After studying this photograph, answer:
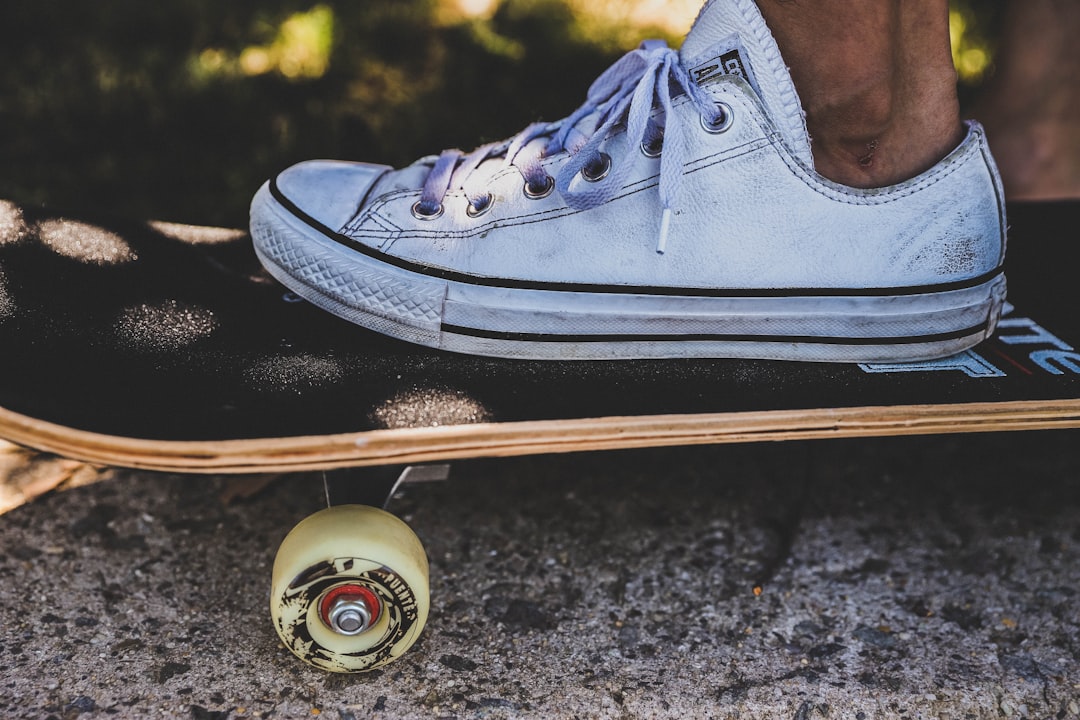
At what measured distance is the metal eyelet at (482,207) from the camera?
53.8 inches

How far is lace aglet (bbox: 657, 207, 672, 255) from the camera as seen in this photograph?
Result: 4.26 feet

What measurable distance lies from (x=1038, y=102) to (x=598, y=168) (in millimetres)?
1911

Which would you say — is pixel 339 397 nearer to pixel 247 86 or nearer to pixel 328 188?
pixel 328 188

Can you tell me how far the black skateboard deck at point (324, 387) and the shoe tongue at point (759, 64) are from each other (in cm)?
35

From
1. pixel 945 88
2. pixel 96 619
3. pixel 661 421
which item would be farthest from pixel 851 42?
pixel 96 619

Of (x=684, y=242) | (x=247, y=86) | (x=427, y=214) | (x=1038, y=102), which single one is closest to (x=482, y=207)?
(x=427, y=214)

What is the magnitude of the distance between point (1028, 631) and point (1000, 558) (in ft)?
0.60

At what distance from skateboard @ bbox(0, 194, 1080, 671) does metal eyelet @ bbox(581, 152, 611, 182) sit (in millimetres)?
275

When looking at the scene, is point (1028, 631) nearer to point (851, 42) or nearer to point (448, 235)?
point (851, 42)

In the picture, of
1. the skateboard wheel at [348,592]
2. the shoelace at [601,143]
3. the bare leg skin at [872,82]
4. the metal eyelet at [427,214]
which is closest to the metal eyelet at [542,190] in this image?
the shoelace at [601,143]

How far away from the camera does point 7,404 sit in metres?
1.15

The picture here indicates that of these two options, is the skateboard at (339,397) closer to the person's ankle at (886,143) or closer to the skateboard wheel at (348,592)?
the skateboard wheel at (348,592)

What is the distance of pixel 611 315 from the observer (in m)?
1.35

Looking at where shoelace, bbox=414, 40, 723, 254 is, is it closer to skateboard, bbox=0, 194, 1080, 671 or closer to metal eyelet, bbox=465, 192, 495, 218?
metal eyelet, bbox=465, 192, 495, 218
